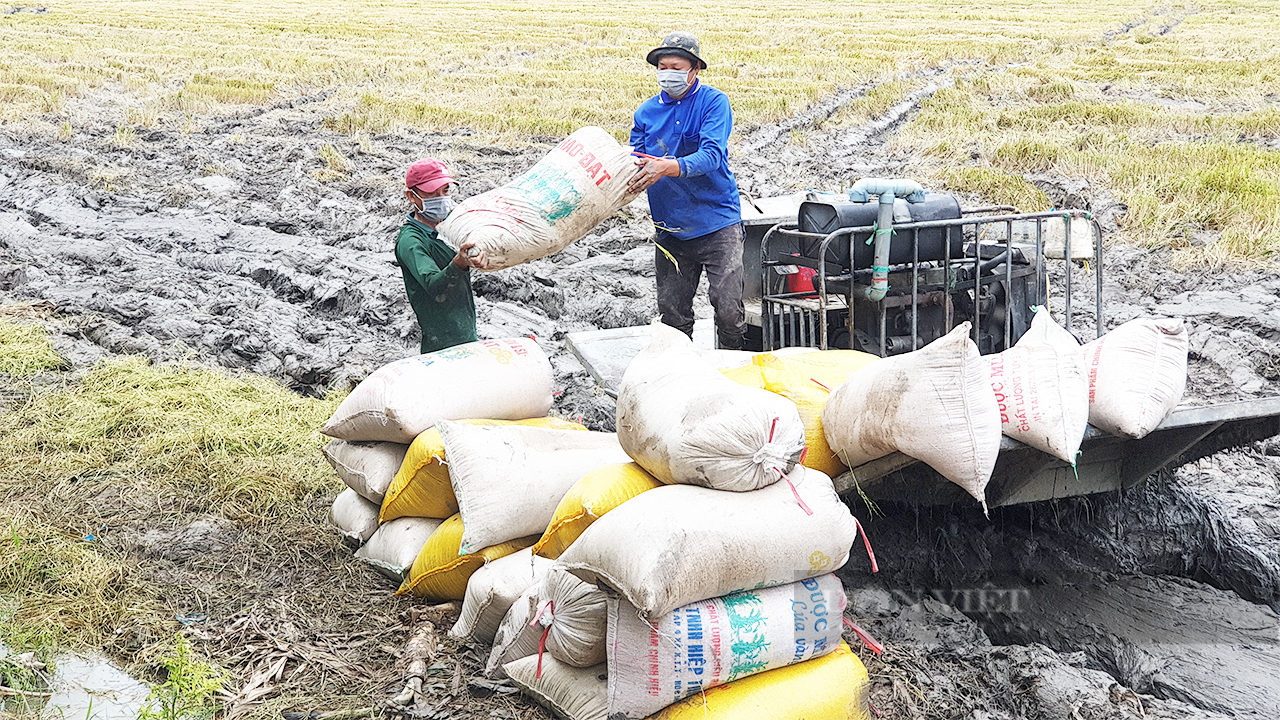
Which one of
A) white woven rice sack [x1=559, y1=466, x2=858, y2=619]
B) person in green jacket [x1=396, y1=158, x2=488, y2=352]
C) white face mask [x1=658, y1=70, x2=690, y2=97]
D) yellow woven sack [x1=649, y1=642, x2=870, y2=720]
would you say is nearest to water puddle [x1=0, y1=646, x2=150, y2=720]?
white woven rice sack [x1=559, y1=466, x2=858, y2=619]

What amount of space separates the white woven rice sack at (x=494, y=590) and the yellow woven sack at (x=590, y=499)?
0.12m

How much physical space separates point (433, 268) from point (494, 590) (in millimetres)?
1282

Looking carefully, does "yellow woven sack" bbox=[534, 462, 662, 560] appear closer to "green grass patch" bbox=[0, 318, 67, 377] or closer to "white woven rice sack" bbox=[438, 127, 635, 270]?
"white woven rice sack" bbox=[438, 127, 635, 270]

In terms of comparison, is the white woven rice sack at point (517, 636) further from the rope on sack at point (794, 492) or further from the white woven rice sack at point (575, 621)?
the rope on sack at point (794, 492)

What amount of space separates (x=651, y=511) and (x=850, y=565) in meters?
1.41

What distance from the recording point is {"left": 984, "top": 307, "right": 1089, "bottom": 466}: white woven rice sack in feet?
10.3

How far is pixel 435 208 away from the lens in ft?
13.8

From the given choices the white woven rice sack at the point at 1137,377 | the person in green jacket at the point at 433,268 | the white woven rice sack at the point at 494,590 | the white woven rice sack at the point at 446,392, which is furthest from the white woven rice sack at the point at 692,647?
the person in green jacket at the point at 433,268

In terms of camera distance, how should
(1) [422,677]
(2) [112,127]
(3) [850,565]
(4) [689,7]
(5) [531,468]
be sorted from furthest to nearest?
(4) [689,7] → (2) [112,127] → (3) [850,565] → (5) [531,468] → (1) [422,677]

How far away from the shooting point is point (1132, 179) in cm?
995

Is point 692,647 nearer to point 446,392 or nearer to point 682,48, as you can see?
point 446,392

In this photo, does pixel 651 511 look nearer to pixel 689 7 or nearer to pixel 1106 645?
pixel 1106 645

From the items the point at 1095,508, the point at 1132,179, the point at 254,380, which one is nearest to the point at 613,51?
the point at 1132,179

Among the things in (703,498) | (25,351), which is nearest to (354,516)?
(703,498)
